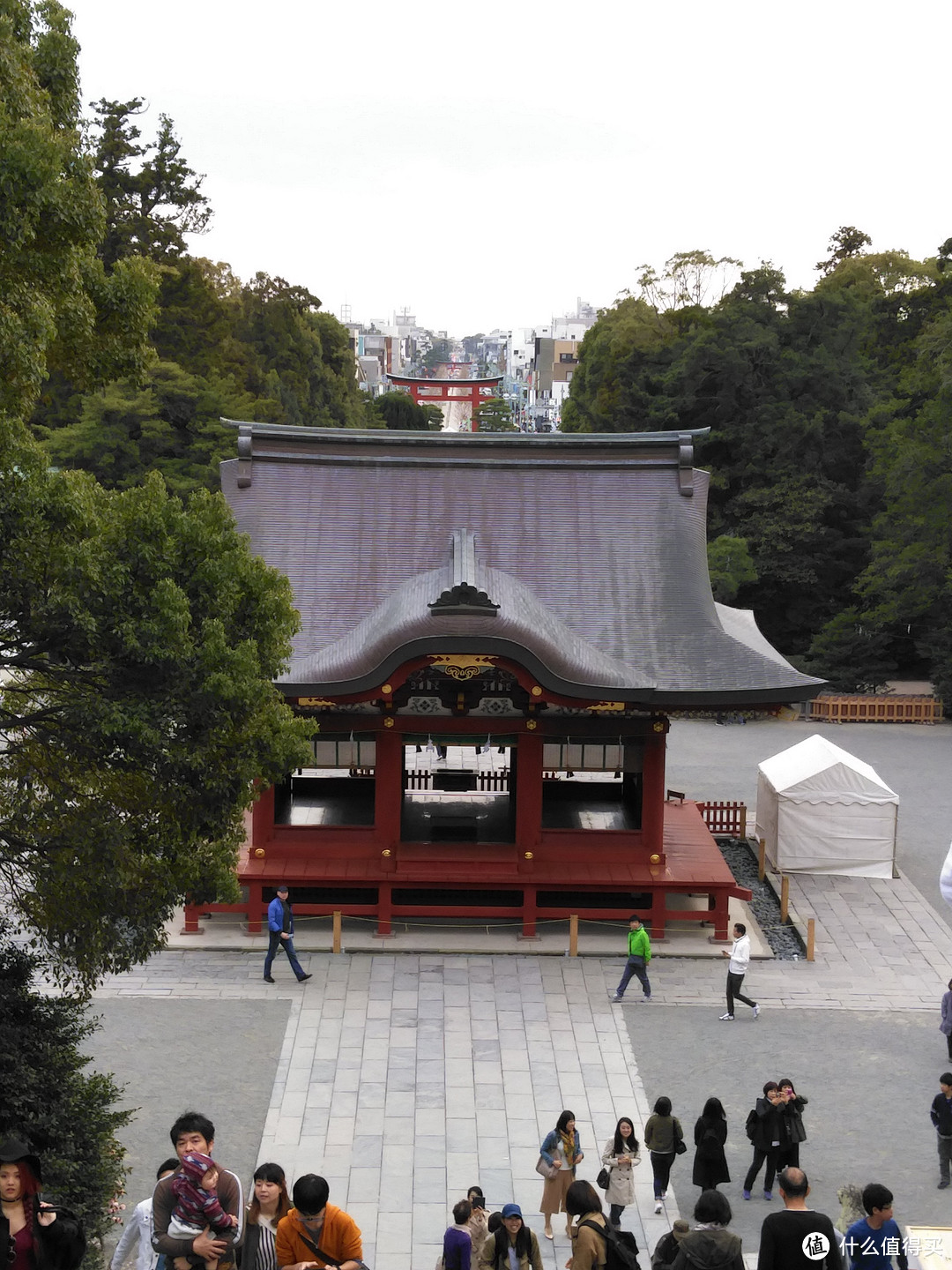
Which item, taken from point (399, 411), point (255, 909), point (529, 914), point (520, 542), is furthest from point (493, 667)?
point (399, 411)

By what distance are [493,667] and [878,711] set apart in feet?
61.5

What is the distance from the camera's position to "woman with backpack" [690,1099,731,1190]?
1023cm

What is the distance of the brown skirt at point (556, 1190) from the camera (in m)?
9.89

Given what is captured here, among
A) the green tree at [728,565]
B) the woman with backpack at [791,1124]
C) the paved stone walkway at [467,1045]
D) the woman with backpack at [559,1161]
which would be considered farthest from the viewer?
the green tree at [728,565]

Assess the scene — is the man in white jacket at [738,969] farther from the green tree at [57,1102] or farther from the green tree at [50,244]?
the green tree at [50,244]

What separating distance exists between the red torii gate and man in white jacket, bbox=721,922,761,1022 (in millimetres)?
84854

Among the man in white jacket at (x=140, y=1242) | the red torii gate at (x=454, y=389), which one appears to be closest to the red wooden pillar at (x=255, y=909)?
the man in white jacket at (x=140, y=1242)

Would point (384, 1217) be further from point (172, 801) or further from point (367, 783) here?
point (367, 783)

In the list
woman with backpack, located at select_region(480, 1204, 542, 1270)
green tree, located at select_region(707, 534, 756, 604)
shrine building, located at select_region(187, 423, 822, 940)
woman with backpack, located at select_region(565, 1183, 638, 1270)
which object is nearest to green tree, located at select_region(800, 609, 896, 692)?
green tree, located at select_region(707, 534, 756, 604)

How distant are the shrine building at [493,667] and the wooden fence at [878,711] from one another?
39.8ft

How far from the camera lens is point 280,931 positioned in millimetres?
14805

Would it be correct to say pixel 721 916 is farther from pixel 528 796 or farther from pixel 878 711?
pixel 878 711

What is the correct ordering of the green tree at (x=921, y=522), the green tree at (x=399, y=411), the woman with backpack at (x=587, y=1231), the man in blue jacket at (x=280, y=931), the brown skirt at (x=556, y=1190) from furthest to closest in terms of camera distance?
the green tree at (x=399, y=411) → the green tree at (x=921, y=522) → the man in blue jacket at (x=280, y=931) → the brown skirt at (x=556, y=1190) → the woman with backpack at (x=587, y=1231)

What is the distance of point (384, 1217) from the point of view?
10.3 m
